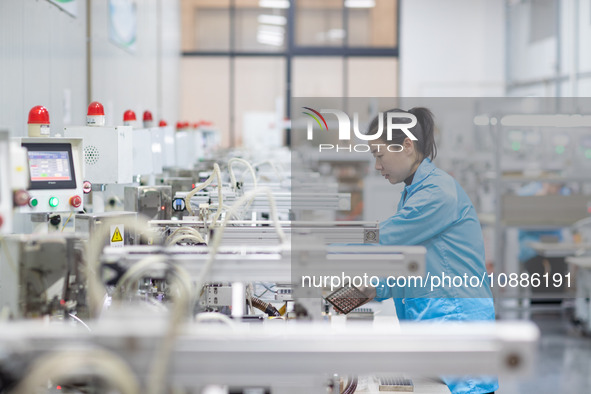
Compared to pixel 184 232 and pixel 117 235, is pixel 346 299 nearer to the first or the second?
pixel 184 232

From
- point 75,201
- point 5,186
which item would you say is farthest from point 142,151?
point 5,186

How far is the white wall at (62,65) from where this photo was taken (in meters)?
3.46

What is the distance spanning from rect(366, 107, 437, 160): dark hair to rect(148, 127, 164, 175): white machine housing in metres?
1.37

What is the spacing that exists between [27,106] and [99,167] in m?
0.97

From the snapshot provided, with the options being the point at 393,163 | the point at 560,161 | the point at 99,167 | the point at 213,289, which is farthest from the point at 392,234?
the point at 560,161

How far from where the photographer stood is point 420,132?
2.79 metres

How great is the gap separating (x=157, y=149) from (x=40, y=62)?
828 millimetres

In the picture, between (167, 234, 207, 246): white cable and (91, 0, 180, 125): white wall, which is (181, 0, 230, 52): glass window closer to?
(91, 0, 180, 125): white wall

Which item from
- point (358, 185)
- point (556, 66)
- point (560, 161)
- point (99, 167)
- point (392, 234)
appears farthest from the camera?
point (556, 66)

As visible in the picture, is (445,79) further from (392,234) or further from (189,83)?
(392,234)

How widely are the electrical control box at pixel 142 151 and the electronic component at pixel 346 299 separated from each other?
1.42 meters

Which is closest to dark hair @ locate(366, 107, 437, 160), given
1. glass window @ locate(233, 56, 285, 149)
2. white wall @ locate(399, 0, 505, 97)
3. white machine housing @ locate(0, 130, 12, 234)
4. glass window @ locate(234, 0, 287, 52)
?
white machine housing @ locate(0, 130, 12, 234)

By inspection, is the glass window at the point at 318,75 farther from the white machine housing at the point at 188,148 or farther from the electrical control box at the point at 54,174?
the electrical control box at the point at 54,174

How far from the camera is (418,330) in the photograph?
3.81ft
